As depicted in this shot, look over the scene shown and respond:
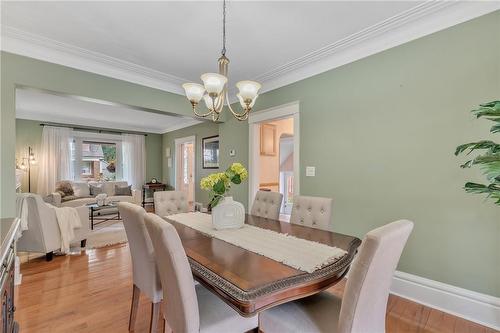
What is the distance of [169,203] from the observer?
106 inches

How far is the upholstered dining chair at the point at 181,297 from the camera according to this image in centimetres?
107

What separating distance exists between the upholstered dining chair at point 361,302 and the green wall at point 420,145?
4.19ft

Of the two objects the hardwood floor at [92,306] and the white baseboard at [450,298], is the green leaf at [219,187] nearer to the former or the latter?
the hardwood floor at [92,306]

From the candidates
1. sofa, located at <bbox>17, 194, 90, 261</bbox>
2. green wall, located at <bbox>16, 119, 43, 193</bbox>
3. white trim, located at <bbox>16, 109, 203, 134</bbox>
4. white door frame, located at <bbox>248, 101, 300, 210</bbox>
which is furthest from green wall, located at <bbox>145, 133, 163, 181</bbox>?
white door frame, located at <bbox>248, 101, 300, 210</bbox>

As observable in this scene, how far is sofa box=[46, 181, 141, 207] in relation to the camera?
5320 millimetres

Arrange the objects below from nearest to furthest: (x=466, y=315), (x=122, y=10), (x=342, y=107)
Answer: (x=466, y=315) < (x=122, y=10) < (x=342, y=107)

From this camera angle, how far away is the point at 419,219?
2.22 m

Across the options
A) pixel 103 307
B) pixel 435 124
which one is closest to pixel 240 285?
pixel 103 307

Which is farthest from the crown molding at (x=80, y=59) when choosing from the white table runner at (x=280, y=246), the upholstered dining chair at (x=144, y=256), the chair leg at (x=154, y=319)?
the chair leg at (x=154, y=319)

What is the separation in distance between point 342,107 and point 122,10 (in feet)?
7.65

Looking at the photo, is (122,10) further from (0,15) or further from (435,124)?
(435,124)

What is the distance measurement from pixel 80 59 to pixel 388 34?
336cm

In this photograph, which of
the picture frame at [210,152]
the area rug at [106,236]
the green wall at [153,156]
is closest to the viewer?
the area rug at [106,236]

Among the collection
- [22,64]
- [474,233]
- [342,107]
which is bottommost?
[474,233]
